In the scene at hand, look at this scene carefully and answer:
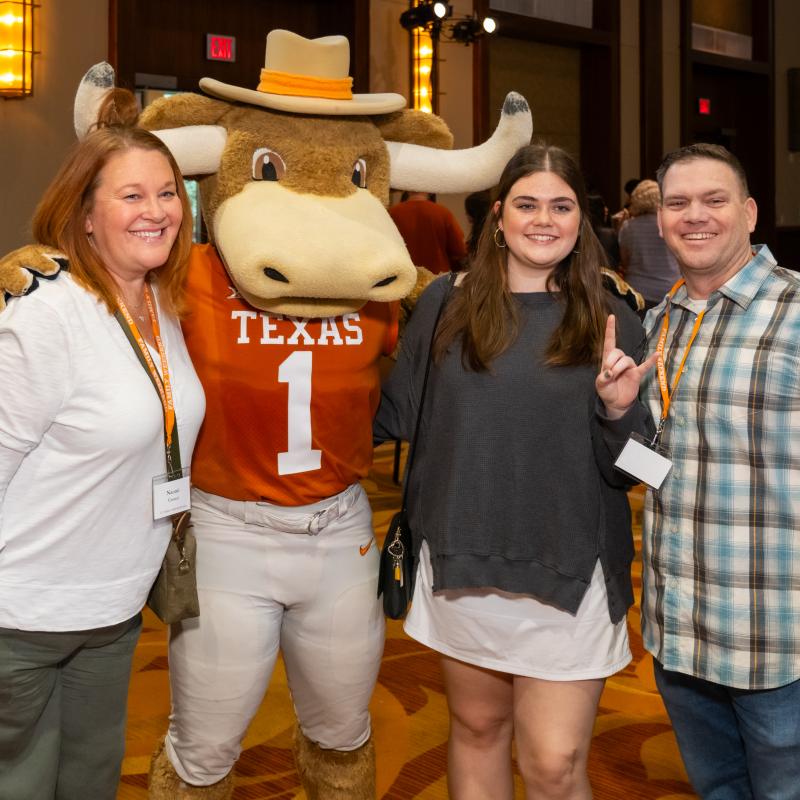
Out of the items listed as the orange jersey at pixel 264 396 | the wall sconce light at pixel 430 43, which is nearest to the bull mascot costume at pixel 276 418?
the orange jersey at pixel 264 396

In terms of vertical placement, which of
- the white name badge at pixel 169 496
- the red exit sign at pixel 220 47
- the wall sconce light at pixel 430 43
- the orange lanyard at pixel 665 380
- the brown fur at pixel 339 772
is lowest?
the brown fur at pixel 339 772

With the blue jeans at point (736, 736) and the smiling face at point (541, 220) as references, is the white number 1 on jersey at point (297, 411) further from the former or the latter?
the blue jeans at point (736, 736)

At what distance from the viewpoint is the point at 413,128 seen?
235cm

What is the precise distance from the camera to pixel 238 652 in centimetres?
209

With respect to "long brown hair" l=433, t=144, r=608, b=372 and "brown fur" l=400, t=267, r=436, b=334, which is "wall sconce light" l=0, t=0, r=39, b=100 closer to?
"brown fur" l=400, t=267, r=436, b=334

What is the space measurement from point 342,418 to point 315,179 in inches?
19.3

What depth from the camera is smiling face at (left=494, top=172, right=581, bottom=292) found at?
2.04 m

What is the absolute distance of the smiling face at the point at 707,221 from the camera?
1943mm

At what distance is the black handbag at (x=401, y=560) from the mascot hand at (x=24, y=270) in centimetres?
77

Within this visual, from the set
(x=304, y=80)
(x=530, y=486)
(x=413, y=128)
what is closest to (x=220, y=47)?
(x=413, y=128)

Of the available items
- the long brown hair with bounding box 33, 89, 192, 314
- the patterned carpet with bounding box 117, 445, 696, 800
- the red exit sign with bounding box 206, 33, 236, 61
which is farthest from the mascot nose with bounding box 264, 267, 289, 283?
the red exit sign with bounding box 206, 33, 236, 61

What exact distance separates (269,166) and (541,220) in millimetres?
567

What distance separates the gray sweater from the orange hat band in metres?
0.66

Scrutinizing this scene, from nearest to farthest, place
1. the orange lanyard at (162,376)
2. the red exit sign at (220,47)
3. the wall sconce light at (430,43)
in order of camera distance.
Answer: the orange lanyard at (162,376) < the red exit sign at (220,47) < the wall sconce light at (430,43)
